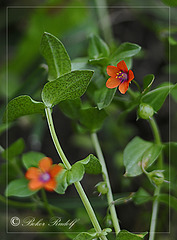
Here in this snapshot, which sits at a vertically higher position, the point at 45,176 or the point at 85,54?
the point at 85,54

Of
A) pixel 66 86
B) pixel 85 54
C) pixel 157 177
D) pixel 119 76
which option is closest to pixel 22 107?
pixel 66 86

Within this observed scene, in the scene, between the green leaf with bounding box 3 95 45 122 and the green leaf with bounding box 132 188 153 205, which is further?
the green leaf with bounding box 132 188 153 205

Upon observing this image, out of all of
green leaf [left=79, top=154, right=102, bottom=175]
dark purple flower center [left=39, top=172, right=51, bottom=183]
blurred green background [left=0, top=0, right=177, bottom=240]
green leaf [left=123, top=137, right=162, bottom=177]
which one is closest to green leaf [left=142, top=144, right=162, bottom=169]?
green leaf [left=123, top=137, right=162, bottom=177]

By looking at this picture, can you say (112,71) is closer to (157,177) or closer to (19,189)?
(157,177)

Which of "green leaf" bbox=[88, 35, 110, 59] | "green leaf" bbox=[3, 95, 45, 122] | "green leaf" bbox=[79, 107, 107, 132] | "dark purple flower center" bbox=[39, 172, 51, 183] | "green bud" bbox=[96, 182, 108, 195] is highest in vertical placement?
"green leaf" bbox=[88, 35, 110, 59]

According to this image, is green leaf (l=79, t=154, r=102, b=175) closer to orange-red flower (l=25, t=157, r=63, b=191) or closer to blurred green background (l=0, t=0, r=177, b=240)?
orange-red flower (l=25, t=157, r=63, b=191)

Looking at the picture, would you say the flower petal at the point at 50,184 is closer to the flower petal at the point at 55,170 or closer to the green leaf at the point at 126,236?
the flower petal at the point at 55,170

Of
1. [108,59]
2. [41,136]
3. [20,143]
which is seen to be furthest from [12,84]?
[108,59]

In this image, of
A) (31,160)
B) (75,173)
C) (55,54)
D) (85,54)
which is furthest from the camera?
(85,54)
